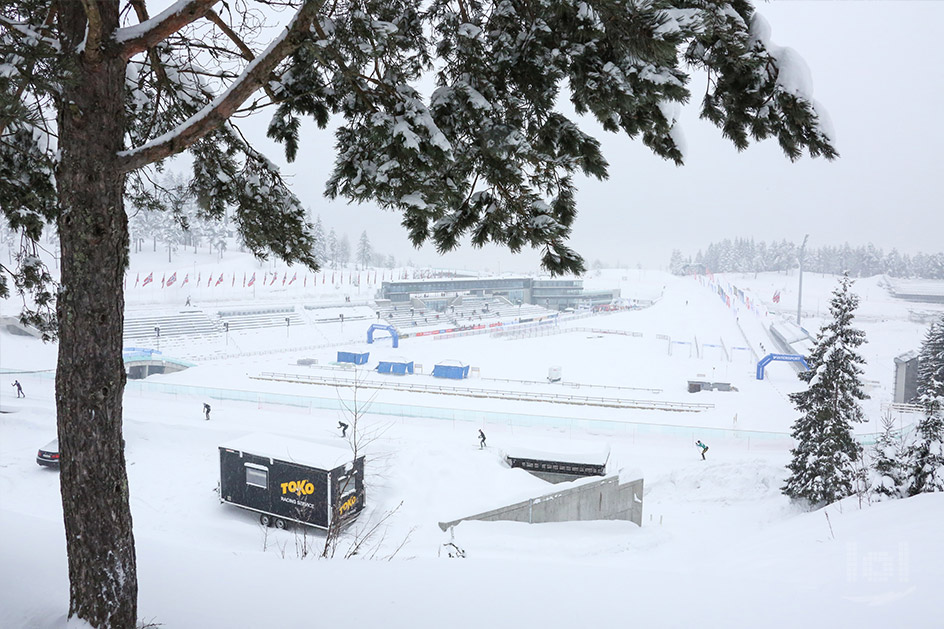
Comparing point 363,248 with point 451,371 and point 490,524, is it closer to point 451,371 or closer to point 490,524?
point 451,371

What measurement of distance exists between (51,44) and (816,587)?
6729 millimetres

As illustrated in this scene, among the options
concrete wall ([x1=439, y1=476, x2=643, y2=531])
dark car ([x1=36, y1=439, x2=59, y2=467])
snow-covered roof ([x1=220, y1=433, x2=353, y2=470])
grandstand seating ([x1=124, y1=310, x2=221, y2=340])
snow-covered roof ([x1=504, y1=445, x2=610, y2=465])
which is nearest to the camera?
concrete wall ([x1=439, y1=476, x2=643, y2=531])

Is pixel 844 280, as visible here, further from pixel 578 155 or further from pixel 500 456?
pixel 578 155

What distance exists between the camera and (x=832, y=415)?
16609mm

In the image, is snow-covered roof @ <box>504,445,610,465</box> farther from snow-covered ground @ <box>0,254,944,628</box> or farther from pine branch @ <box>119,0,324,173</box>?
pine branch @ <box>119,0,324,173</box>

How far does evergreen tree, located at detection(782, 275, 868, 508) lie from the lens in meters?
16.3

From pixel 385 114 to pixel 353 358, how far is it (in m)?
38.0

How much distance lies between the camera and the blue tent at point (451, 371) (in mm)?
35938

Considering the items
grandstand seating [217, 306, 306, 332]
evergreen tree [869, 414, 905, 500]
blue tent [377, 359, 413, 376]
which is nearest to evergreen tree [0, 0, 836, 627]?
evergreen tree [869, 414, 905, 500]

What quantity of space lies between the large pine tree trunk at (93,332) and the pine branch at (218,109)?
180mm

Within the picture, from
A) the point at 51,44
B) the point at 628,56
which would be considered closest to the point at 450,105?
the point at 628,56

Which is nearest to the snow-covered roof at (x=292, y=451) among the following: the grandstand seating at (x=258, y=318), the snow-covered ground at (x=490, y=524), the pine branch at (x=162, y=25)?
the snow-covered ground at (x=490, y=524)

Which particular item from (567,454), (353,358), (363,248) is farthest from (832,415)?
(363,248)

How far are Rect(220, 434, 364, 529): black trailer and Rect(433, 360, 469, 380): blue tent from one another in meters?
21.9
